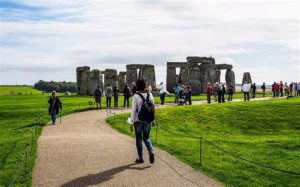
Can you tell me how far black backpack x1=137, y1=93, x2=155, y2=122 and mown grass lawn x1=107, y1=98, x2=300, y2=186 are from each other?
6.99 ft

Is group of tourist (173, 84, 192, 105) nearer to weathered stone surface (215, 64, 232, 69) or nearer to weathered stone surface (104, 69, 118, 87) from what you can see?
weathered stone surface (104, 69, 118, 87)

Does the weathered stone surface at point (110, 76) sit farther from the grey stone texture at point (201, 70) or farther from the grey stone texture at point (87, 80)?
the grey stone texture at point (201, 70)

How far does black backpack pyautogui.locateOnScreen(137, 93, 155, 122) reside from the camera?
12562mm

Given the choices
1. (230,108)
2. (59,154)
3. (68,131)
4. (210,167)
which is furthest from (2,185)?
(230,108)

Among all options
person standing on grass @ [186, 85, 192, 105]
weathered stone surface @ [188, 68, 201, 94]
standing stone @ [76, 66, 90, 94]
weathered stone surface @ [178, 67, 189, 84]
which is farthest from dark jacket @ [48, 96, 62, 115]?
weathered stone surface @ [178, 67, 189, 84]

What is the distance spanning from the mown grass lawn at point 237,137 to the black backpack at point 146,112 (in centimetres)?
213

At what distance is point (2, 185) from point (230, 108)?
22.6 m

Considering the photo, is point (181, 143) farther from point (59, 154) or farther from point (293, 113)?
point (293, 113)

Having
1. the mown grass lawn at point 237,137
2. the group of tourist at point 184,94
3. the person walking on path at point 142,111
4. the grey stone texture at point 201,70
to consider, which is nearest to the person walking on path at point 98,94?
the mown grass lawn at point 237,137

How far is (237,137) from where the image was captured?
23688 millimetres

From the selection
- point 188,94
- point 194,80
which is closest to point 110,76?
point 194,80

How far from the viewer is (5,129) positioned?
78.5ft

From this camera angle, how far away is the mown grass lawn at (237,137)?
43.5 ft

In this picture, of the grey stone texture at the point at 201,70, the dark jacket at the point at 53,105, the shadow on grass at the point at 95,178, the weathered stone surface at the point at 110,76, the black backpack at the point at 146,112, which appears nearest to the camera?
the shadow on grass at the point at 95,178
